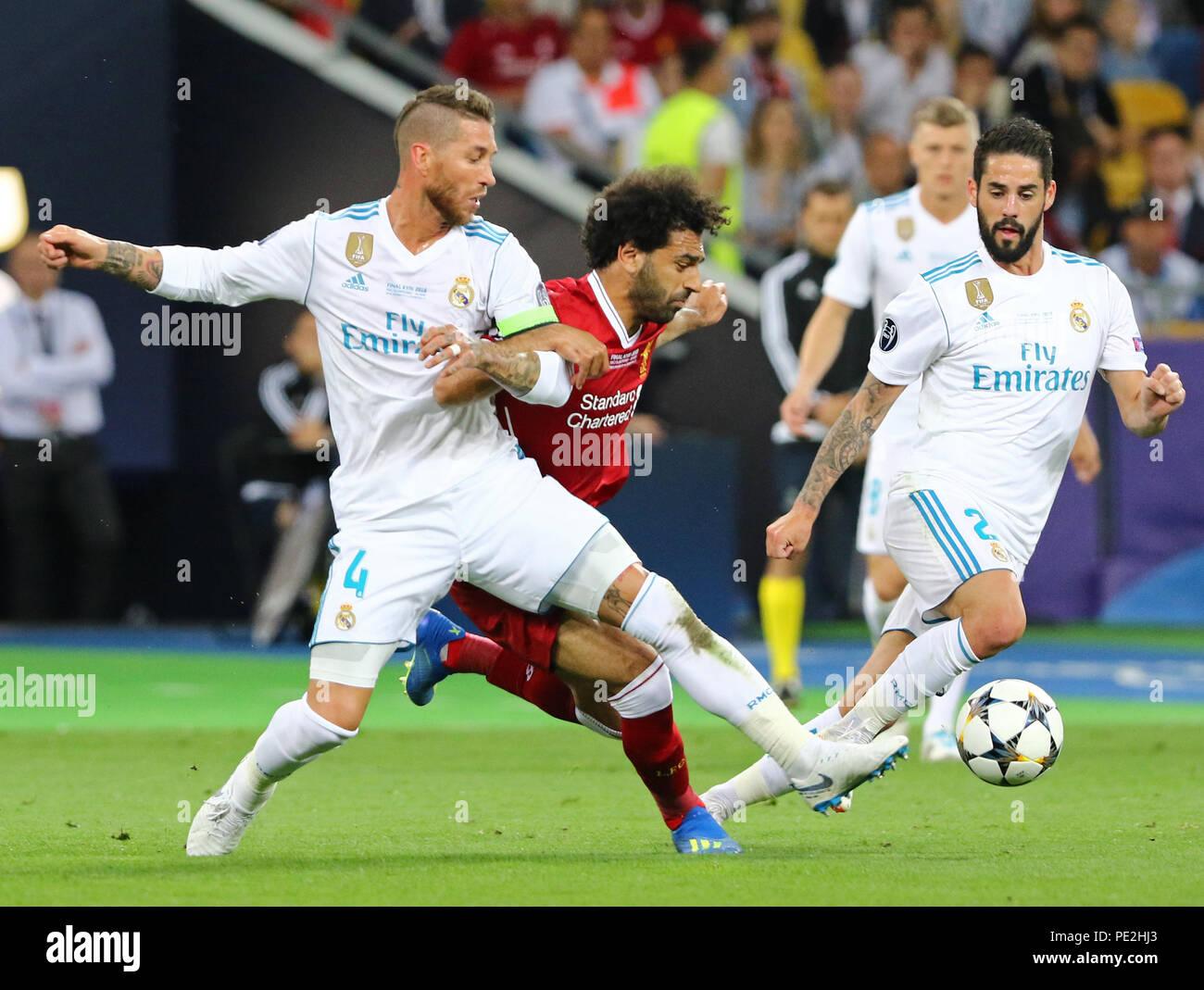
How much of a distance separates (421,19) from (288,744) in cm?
1143

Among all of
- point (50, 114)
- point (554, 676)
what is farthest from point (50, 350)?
point (554, 676)

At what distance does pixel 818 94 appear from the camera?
17.0m

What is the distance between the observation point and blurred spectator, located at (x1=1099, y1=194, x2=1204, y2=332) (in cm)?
1527

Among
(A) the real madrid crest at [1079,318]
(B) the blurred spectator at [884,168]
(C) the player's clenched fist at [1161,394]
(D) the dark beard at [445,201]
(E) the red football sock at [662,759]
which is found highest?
(B) the blurred spectator at [884,168]

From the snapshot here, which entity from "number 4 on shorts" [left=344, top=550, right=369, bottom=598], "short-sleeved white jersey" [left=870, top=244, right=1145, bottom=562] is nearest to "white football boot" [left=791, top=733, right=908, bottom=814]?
"short-sleeved white jersey" [left=870, top=244, right=1145, bottom=562]

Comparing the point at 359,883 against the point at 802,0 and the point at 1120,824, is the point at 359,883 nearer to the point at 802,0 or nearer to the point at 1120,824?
the point at 1120,824

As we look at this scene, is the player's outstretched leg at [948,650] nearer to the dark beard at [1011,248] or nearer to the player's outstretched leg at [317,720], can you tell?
the dark beard at [1011,248]

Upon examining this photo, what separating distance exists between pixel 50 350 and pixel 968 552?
9.42 metres

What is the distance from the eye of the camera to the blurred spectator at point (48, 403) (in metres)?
14.5

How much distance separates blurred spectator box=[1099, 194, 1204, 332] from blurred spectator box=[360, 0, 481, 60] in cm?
551

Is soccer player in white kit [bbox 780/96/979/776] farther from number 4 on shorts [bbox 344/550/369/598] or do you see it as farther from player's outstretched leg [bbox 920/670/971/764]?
number 4 on shorts [bbox 344/550/369/598]

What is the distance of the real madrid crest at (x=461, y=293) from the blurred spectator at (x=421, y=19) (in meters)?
10.4

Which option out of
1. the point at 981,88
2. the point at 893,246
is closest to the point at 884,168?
the point at 981,88
